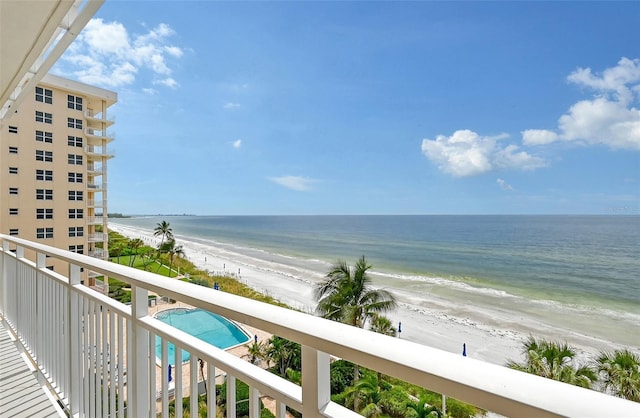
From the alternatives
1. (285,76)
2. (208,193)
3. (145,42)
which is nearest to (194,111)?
(285,76)

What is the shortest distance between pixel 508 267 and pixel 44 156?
2741cm

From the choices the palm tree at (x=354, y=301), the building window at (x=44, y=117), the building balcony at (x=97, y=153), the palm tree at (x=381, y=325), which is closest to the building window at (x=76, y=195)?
the building balcony at (x=97, y=153)

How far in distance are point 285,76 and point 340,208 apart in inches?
740

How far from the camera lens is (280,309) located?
2.01 ft

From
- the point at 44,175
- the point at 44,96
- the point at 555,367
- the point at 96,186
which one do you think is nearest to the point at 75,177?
the point at 44,175

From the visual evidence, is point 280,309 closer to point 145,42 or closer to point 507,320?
point 145,42

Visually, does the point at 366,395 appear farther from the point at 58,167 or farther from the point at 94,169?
the point at 94,169

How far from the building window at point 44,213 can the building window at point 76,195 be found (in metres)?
1.16

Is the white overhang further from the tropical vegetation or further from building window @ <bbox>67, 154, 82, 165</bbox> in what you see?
building window @ <bbox>67, 154, 82, 165</bbox>

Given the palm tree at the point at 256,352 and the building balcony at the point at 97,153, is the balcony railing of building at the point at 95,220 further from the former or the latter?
the palm tree at the point at 256,352

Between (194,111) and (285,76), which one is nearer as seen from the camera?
(285,76)

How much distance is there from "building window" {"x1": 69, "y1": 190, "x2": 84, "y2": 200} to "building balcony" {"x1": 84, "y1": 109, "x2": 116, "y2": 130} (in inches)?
136

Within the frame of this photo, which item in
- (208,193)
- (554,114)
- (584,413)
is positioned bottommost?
(584,413)

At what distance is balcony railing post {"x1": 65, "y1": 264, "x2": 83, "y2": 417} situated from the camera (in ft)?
4.78
